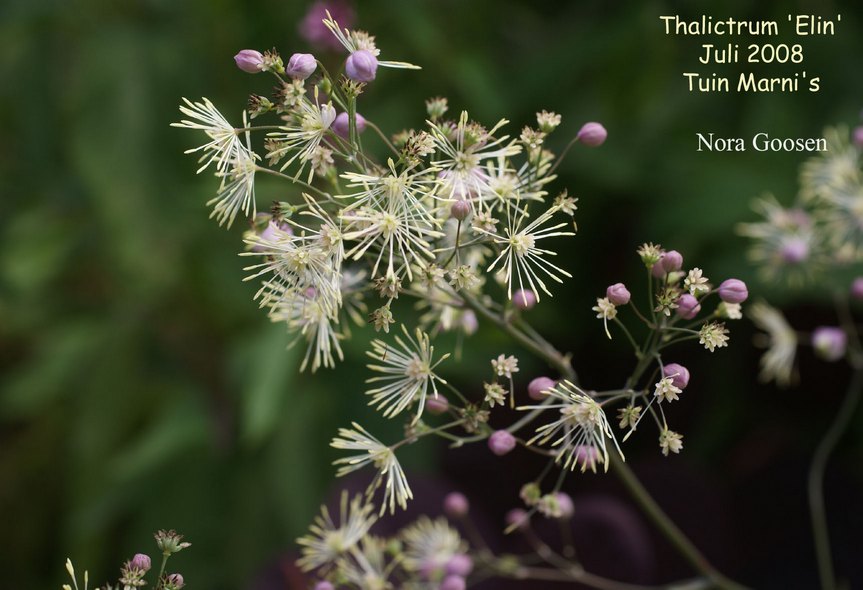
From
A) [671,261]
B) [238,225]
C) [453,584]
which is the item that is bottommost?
[453,584]

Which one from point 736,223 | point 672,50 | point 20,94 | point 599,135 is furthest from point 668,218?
point 20,94

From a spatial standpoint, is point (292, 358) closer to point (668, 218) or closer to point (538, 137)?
point (668, 218)

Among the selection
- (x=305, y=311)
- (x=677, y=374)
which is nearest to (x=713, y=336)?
(x=677, y=374)

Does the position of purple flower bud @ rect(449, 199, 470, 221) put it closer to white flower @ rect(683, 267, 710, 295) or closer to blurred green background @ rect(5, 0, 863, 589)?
white flower @ rect(683, 267, 710, 295)

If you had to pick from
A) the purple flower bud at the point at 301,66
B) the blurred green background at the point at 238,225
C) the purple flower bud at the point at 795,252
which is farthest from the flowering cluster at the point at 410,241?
the blurred green background at the point at 238,225

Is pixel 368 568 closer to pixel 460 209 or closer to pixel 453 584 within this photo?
pixel 453 584

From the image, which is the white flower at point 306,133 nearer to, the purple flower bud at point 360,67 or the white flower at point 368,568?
the purple flower bud at point 360,67

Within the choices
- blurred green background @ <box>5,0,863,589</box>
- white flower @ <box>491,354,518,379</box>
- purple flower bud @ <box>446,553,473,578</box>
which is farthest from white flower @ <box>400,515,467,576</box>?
blurred green background @ <box>5,0,863,589</box>
